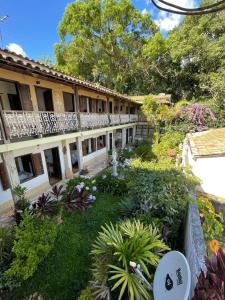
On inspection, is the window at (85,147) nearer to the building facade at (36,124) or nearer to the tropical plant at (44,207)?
the building facade at (36,124)

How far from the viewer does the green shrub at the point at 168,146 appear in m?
14.3

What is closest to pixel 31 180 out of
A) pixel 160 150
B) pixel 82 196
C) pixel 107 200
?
pixel 82 196

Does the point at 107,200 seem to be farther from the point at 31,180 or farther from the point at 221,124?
the point at 221,124

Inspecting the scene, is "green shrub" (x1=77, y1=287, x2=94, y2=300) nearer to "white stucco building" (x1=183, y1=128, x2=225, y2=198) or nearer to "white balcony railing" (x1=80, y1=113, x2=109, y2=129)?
"white stucco building" (x1=183, y1=128, x2=225, y2=198)

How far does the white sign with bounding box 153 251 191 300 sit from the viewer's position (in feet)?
7.02

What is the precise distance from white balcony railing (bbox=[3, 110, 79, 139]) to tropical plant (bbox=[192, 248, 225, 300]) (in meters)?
6.77

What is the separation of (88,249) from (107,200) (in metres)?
2.94

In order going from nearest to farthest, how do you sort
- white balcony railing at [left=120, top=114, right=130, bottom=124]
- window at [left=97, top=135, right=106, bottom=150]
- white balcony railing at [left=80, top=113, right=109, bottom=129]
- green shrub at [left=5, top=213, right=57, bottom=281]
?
1. green shrub at [left=5, top=213, right=57, bottom=281]
2. white balcony railing at [left=80, top=113, right=109, bottom=129]
3. window at [left=97, top=135, right=106, bottom=150]
4. white balcony railing at [left=120, top=114, right=130, bottom=124]

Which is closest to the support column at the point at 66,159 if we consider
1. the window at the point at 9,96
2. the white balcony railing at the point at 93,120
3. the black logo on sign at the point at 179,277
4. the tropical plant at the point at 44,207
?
the white balcony railing at the point at 93,120

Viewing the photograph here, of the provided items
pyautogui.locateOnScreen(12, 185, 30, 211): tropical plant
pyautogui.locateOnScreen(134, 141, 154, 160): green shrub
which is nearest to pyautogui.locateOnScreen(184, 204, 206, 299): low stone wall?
pyautogui.locateOnScreen(12, 185, 30, 211): tropical plant

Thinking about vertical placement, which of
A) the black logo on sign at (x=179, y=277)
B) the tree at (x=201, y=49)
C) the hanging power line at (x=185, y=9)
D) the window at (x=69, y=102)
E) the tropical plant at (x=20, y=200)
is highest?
the tree at (x=201, y=49)

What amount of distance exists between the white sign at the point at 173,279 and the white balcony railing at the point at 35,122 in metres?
6.33

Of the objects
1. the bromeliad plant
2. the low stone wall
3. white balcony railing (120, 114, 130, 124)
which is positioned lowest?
the bromeliad plant

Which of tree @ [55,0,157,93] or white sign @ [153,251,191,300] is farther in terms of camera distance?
tree @ [55,0,157,93]
